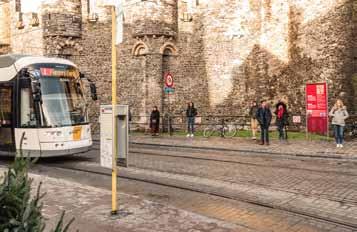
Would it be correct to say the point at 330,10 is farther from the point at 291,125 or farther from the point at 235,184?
the point at 235,184

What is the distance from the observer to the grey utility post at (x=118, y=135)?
19.7ft

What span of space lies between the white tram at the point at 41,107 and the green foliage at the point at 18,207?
9184 millimetres

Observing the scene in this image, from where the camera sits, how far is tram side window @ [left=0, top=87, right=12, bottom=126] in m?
11.7

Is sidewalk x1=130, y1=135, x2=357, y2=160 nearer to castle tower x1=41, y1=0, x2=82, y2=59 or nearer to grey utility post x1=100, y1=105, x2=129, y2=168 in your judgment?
grey utility post x1=100, y1=105, x2=129, y2=168

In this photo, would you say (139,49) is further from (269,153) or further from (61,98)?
(61,98)

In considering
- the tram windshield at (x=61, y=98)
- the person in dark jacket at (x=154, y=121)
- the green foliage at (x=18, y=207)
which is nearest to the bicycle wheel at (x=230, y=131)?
the person in dark jacket at (x=154, y=121)

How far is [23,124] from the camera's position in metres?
11.4

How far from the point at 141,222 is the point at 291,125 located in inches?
652

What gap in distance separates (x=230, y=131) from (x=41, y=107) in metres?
11.3

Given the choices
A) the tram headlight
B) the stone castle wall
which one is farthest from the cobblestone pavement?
the stone castle wall

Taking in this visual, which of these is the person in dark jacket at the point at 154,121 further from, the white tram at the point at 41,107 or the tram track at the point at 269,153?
the white tram at the point at 41,107

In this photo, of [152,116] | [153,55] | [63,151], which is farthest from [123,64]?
[63,151]

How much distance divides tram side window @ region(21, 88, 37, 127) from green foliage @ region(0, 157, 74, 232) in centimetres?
937

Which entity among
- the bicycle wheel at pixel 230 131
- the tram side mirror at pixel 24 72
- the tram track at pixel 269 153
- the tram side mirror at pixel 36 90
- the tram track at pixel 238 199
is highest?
the tram side mirror at pixel 24 72
